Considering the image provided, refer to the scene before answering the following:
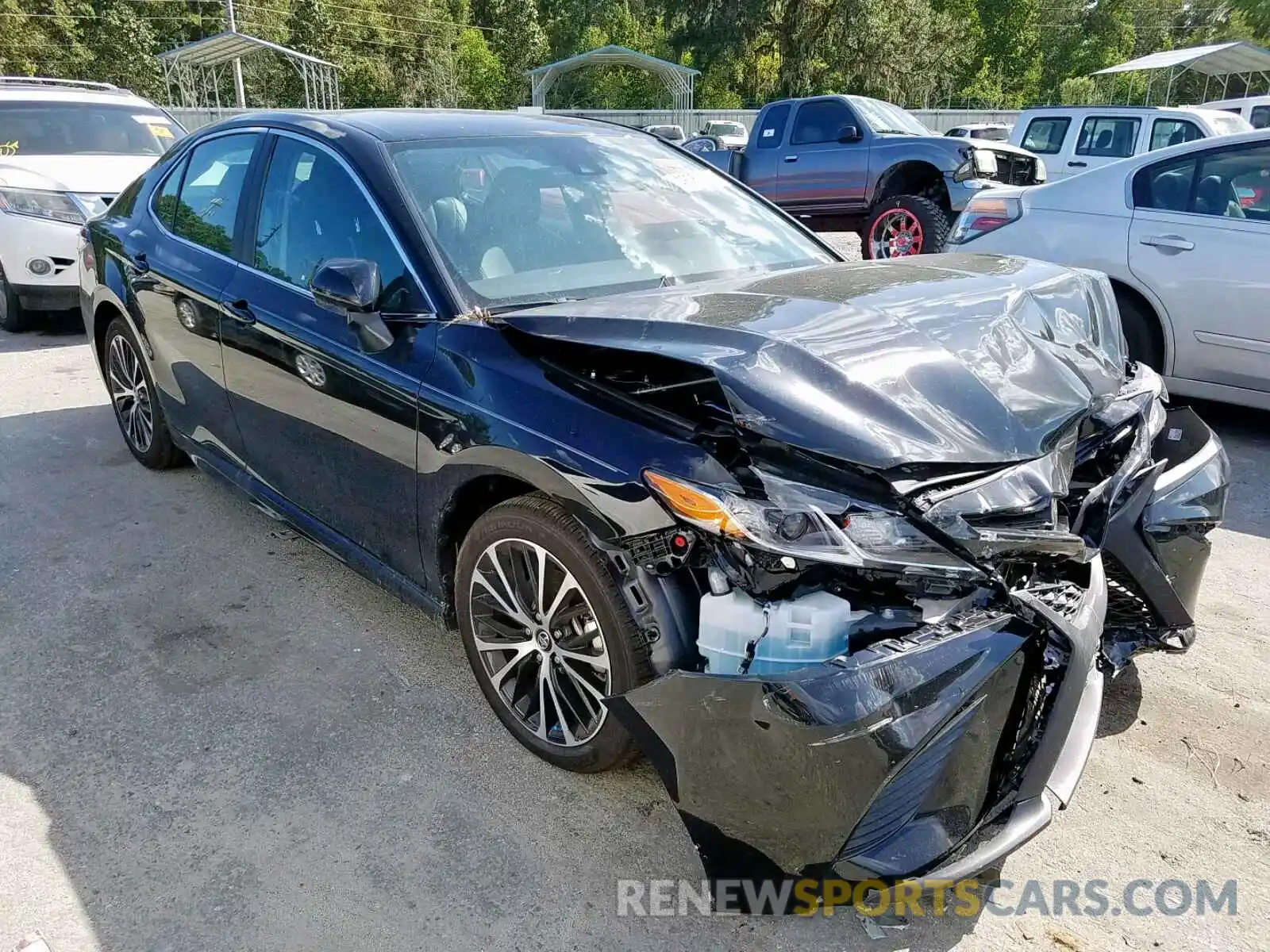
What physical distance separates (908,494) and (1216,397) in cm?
420

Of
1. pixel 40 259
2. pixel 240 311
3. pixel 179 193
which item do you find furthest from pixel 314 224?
pixel 40 259

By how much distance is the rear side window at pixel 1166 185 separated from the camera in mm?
5465

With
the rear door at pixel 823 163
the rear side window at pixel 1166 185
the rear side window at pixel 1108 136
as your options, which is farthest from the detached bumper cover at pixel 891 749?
the rear side window at pixel 1108 136

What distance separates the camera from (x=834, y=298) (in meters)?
2.82

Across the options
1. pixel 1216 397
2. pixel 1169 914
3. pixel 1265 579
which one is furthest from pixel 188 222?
pixel 1216 397

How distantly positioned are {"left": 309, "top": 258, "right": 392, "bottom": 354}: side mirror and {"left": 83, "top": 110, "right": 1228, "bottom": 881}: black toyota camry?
1 cm

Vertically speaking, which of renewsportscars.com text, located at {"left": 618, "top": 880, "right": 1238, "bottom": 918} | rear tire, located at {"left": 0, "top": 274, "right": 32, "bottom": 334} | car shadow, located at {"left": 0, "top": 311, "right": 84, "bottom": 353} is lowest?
car shadow, located at {"left": 0, "top": 311, "right": 84, "bottom": 353}

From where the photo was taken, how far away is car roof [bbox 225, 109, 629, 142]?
3.39 m

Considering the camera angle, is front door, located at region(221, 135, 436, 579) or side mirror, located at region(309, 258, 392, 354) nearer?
side mirror, located at region(309, 258, 392, 354)

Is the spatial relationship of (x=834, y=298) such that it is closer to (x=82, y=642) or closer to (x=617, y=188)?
(x=617, y=188)

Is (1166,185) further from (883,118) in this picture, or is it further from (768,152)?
(768,152)

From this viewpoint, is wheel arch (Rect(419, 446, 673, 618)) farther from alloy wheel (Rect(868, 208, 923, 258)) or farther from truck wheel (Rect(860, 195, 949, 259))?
alloy wheel (Rect(868, 208, 923, 258))

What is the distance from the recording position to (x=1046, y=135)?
14039 millimetres

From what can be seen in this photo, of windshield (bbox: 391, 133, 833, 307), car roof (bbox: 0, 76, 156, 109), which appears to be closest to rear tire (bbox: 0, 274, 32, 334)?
car roof (bbox: 0, 76, 156, 109)
